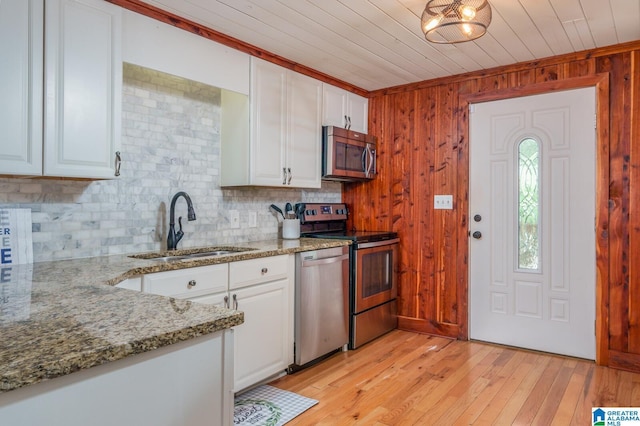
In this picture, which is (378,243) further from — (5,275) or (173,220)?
(5,275)

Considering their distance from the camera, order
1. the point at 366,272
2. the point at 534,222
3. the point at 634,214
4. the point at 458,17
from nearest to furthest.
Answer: the point at 458,17 < the point at 634,214 < the point at 534,222 < the point at 366,272

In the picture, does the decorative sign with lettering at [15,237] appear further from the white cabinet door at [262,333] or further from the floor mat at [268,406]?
the floor mat at [268,406]

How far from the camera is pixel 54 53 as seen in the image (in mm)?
1897

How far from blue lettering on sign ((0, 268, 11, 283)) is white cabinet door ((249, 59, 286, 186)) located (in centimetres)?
147

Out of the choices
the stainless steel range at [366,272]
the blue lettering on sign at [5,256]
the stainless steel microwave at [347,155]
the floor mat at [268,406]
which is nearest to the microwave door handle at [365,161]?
the stainless steel microwave at [347,155]

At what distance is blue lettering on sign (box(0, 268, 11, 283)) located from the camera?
160 centimetres

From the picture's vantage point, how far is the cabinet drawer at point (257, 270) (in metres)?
2.46

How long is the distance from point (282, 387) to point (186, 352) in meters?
1.83

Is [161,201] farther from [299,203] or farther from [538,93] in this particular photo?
[538,93]

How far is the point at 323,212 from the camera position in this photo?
12.7ft

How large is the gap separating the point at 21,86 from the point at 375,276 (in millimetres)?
2753

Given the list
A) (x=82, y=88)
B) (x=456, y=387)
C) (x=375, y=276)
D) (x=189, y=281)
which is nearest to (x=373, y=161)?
(x=375, y=276)

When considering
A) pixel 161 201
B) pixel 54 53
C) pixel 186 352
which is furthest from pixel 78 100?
pixel 186 352

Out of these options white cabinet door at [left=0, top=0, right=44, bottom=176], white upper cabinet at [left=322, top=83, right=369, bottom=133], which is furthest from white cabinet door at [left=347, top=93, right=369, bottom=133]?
white cabinet door at [left=0, top=0, right=44, bottom=176]
